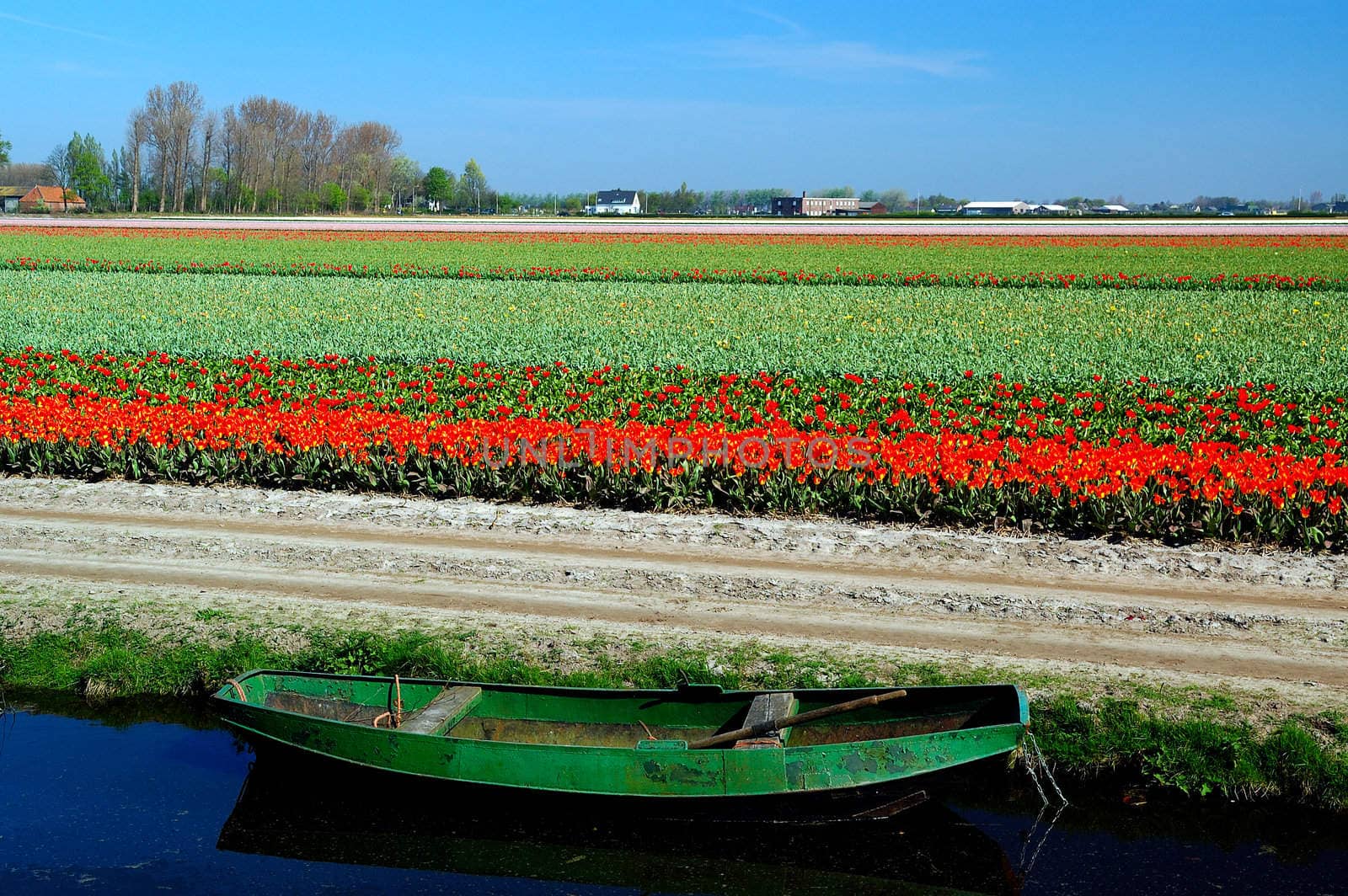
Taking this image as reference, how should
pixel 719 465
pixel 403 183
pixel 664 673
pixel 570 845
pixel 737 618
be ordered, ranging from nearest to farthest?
1. pixel 570 845
2. pixel 664 673
3. pixel 737 618
4. pixel 719 465
5. pixel 403 183

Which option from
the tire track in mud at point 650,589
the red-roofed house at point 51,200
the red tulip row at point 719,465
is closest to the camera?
the tire track in mud at point 650,589

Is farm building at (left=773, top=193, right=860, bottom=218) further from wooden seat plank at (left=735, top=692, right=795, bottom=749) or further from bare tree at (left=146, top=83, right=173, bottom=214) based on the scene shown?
wooden seat plank at (left=735, top=692, right=795, bottom=749)

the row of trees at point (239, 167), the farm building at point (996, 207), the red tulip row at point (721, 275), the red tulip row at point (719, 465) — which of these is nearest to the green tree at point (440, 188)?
the row of trees at point (239, 167)

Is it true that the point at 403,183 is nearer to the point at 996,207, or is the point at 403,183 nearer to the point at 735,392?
the point at 996,207

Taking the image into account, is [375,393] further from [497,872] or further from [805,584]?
[497,872]

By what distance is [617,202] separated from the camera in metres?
162

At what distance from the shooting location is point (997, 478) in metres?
11.6

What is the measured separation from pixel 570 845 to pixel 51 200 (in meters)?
162

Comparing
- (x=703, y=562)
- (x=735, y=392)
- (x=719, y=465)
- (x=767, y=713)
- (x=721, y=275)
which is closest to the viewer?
(x=767, y=713)

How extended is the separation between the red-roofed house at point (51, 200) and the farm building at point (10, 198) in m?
0.70

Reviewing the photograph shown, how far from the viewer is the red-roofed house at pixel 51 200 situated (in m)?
133

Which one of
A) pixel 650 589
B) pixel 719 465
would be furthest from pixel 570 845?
pixel 719 465

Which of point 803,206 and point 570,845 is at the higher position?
point 803,206

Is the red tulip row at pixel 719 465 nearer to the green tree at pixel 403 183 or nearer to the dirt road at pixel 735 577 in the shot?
the dirt road at pixel 735 577
